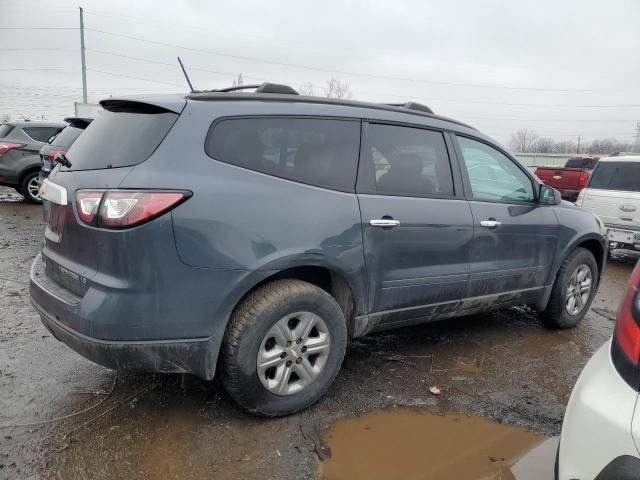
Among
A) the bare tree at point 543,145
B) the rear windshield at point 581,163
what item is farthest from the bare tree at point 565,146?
the rear windshield at point 581,163

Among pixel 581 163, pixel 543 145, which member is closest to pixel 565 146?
pixel 543 145

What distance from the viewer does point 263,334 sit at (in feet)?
8.79

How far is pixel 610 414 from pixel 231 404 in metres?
2.11

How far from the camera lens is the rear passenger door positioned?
10.2 ft

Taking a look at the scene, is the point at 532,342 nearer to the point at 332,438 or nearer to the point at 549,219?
the point at 549,219

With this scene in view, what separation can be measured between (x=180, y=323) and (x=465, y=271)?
6.84ft

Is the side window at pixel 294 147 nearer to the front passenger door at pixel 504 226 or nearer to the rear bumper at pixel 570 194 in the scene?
the front passenger door at pixel 504 226

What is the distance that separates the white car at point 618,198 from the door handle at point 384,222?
5951 mm

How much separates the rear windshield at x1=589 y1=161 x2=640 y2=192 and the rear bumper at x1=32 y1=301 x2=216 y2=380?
7612 millimetres

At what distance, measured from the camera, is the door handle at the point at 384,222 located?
305 centimetres

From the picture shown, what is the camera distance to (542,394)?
3.35 meters

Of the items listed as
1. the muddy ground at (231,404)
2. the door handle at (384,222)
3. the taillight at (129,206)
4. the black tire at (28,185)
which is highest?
the taillight at (129,206)

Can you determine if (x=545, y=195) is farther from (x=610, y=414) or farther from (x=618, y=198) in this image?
(x=618, y=198)

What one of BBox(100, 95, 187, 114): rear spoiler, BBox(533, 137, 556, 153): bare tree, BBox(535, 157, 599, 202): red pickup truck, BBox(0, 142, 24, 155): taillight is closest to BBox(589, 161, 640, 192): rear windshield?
BBox(535, 157, 599, 202): red pickup truck
